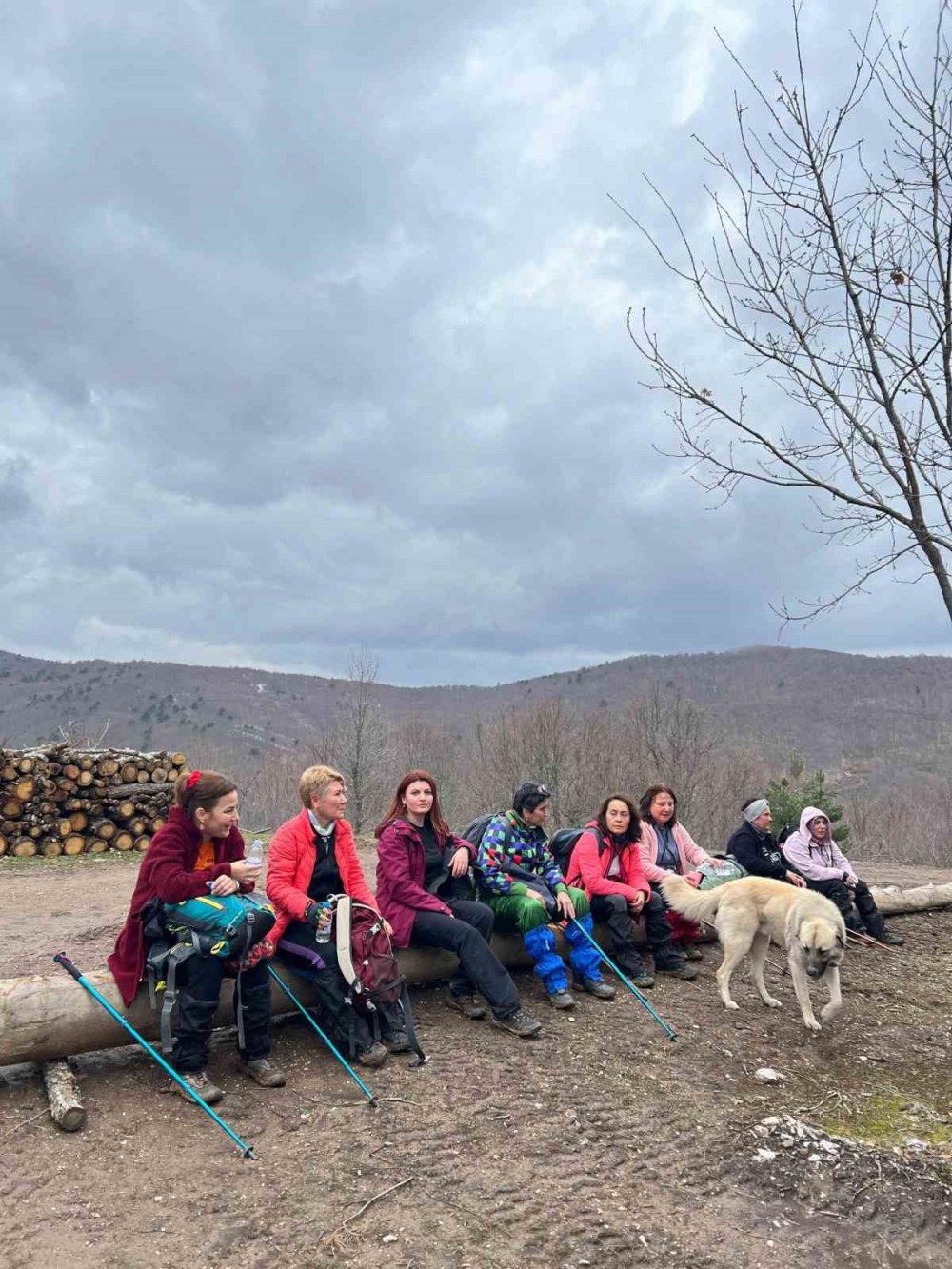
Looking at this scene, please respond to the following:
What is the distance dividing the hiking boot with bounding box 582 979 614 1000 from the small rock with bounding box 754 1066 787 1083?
1308 mm

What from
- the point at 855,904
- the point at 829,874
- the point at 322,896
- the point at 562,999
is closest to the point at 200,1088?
the point at 322,896

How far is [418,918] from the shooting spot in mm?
6000

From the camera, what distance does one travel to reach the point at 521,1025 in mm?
5648

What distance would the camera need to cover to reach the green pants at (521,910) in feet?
20.6

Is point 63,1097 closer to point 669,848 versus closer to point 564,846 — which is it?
point 564,846

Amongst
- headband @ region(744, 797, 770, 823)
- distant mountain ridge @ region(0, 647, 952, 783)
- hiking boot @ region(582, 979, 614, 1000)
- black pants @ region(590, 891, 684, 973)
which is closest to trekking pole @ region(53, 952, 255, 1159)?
hiking boot @ region(582, 979, 614, 1000)

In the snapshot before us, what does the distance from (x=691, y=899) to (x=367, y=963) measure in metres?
2.83

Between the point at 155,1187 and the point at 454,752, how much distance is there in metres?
45.8

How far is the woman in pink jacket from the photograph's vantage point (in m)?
7.69

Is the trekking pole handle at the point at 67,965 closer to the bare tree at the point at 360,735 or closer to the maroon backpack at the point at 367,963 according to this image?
the maroon backpack at the point at 367,963

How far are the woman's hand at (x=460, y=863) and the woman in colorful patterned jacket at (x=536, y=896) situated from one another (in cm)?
28

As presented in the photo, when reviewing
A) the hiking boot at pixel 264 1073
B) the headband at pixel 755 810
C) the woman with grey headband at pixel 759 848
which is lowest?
the hiking boot at pixel 264 1073

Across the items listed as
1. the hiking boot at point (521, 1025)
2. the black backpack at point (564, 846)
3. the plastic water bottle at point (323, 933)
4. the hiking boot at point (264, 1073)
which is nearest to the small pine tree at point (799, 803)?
the black backpack at point (564, 846)

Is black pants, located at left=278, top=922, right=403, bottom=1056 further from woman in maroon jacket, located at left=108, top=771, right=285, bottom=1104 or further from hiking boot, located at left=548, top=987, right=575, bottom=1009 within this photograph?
hiking boot, located at left=548, top=987, right=575, bottom=1009
